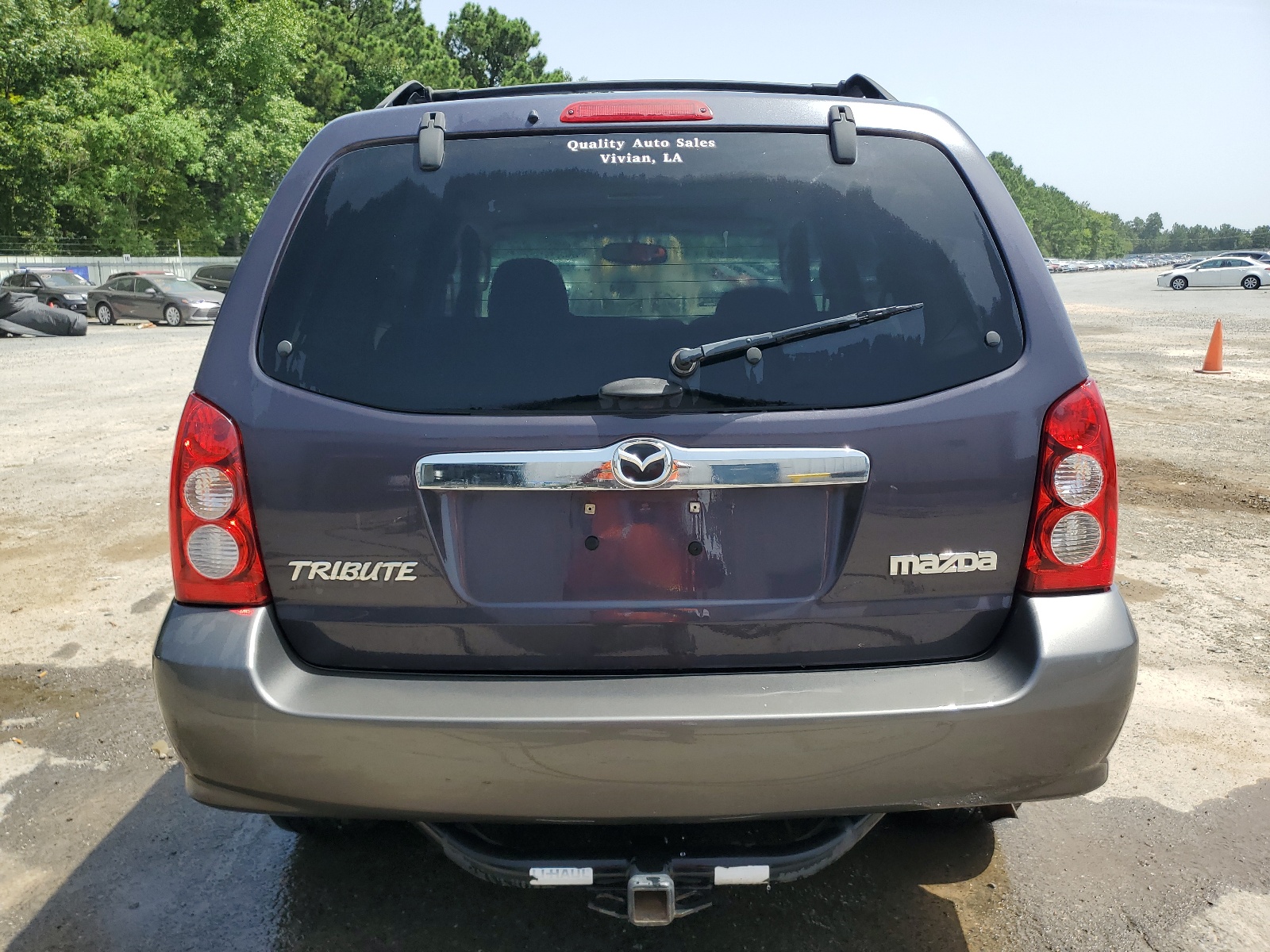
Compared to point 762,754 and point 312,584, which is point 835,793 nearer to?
point 762,754

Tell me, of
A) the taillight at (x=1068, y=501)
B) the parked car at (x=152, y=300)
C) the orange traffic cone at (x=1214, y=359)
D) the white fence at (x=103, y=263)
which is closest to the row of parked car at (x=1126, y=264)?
the white fence at (x=103, y=263)

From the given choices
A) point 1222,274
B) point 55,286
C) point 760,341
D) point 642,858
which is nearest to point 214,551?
point 642,858

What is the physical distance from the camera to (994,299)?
7.45ft

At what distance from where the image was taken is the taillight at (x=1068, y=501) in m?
2.21

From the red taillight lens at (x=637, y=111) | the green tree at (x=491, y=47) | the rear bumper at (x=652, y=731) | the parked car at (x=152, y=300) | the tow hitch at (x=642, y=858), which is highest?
the green tree at (x=491, y=47)

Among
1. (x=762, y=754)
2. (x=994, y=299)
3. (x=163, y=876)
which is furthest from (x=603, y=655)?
(x=163, y=876)

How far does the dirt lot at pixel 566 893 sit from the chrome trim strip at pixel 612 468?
1.29m

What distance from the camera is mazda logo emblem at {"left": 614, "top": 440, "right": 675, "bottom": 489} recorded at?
2.10 m

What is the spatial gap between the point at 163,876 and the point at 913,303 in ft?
8.28

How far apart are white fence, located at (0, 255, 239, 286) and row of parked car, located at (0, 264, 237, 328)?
995 centimetres

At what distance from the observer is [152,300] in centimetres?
3019

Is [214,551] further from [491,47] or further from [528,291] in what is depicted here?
[491,47]

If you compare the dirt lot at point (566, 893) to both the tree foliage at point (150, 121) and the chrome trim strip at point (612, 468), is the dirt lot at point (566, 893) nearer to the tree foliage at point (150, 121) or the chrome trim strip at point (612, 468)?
the chrome trim strip at point (612, 468)

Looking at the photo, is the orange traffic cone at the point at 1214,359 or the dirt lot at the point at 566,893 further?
the orange traffic cone at the point at 1214,359
